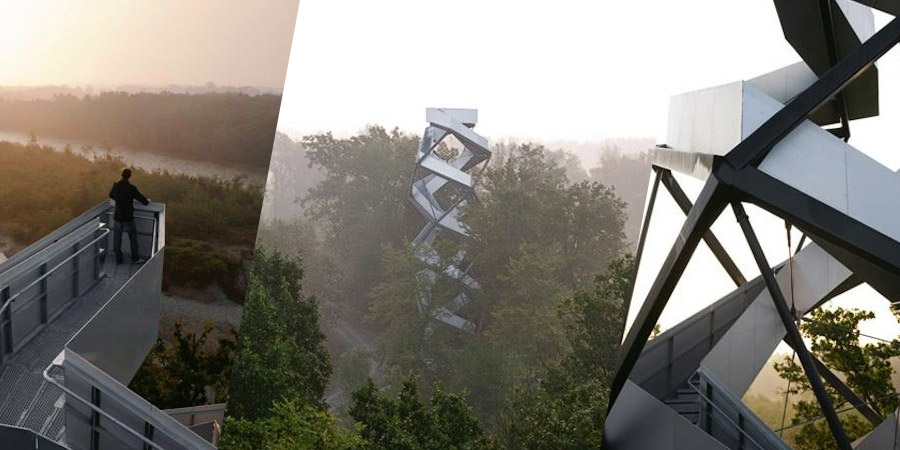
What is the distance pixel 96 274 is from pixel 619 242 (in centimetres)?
1767

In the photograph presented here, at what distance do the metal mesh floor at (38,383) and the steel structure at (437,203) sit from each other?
17.0 metres

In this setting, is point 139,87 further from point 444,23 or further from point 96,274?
point 96,274

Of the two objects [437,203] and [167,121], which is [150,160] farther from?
[437,203]

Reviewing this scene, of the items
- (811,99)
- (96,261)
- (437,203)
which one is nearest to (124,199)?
(96,261)

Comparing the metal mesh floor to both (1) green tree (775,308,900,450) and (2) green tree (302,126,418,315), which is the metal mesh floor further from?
(2) green tree (302,126,418,315)

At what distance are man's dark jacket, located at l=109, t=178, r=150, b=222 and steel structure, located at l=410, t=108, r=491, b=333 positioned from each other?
49.0ft

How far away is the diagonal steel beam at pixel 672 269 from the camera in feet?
25.5

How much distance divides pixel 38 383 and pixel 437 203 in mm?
20398

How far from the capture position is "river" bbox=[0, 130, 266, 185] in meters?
27.1

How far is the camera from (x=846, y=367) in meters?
15.3

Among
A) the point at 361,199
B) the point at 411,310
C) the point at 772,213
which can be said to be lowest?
the point at 411,310

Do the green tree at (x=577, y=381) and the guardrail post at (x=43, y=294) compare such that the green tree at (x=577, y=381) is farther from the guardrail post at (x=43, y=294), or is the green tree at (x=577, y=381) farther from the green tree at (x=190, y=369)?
the guardrail post at (x=43, y=294)

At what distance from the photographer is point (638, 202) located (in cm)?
2822

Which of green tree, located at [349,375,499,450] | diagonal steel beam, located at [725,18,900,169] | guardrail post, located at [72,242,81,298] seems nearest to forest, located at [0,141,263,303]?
green tree, located at [349,375,499,450]
